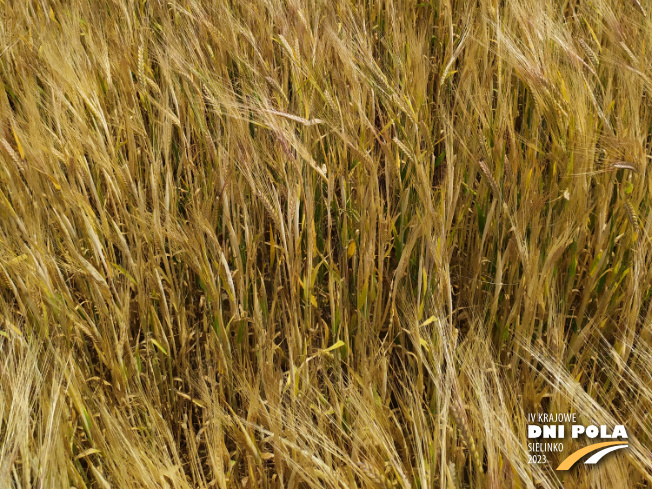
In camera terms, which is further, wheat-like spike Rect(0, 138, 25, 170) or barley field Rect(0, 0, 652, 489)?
wheat-like spike Rect(0, 138, 25, 170)

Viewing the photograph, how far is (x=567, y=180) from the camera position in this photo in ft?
2.86

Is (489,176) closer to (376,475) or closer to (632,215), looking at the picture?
(632,215)

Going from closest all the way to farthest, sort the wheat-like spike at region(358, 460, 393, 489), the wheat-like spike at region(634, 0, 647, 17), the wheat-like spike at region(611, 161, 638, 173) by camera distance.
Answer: the wheat-like spike at region(358, 460, 393, 489)
the wheat-like spike at region(611, 161, 638, 173)
the wheat-like spike at region(634, 0, 647, 17)

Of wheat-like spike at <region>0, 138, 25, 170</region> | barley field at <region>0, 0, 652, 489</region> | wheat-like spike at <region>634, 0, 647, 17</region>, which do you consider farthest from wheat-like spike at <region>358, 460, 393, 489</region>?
wheat-like spike at <region>634, 0, 647, 17</region>

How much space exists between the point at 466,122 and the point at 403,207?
253 millimetres

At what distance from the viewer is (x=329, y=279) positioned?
2.81ft

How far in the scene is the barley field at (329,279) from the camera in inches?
27.6

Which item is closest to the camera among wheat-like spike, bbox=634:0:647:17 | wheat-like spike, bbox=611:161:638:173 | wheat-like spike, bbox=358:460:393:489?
wheat-like spike, bbox=358:460:393:489

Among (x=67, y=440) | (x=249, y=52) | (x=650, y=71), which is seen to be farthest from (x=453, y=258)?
(x=67, y=440)

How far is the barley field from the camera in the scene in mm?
701

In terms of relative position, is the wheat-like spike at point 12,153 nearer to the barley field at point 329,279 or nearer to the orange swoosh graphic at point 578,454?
the barley field at point 329,279

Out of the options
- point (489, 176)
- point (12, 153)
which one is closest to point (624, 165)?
point (489, 176)

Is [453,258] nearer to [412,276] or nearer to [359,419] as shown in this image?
[412,276]

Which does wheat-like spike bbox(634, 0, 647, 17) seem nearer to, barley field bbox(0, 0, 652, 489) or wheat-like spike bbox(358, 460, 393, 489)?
barley field bbox(0, 0, 652, 489)
